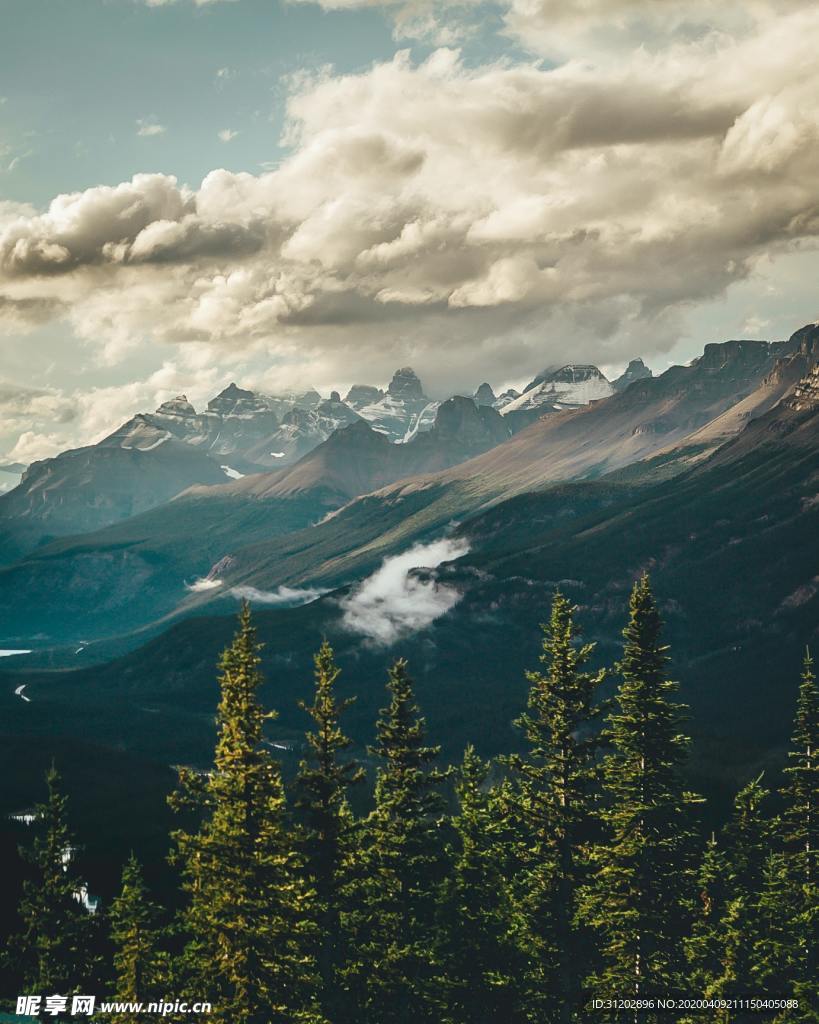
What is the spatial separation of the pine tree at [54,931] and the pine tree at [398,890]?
16072 mm

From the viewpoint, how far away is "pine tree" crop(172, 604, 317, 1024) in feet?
175

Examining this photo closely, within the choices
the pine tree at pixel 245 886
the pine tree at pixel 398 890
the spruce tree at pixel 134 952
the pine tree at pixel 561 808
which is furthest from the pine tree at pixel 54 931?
the pine tree at pixel 561 808

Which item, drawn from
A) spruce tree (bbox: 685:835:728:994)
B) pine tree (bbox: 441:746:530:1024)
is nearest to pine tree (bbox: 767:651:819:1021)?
spruce tree (bbox: 685:835:728:994)

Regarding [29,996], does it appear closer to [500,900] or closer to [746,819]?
[500,900]

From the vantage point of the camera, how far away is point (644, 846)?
195 ft

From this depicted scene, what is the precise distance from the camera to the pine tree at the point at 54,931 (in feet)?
194

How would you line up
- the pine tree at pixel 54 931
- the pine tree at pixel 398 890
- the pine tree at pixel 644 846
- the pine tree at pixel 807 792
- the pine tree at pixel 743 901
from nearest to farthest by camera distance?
1. the pine tree at pixel 54 931
2. the pine tree at pixel 644 846
3. the pine tree at pixel 398 890
4. the pine tree at pixel 743 901
5. the pine tree at pixel 807 792

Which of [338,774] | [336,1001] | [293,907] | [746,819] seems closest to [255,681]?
[338,774]

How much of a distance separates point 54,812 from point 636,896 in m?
35.1

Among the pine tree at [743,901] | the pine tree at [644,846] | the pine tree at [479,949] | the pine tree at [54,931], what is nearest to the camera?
the pine tree at [54,931]

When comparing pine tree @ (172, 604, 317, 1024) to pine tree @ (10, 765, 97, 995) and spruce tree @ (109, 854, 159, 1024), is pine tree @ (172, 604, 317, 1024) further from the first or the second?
pine tree @ (10, 765, 97, 995)

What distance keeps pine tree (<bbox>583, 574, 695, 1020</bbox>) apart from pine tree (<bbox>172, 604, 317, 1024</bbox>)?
17544mm

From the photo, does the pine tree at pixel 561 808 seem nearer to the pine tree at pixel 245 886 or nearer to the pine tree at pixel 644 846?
the pine tree at pixel 644 846

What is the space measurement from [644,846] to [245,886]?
22999mm
